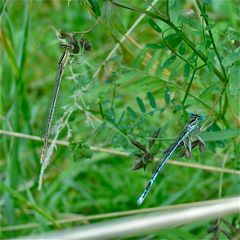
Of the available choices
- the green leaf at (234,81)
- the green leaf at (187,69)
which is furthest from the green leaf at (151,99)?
the green leaf at (234,81)

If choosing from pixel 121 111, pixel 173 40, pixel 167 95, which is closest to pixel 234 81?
pixel 173 40

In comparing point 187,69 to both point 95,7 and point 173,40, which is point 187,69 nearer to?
point 173,40

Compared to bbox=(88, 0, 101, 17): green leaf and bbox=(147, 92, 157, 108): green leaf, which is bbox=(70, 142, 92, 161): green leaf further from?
bbox=(88, 0, 101, 17): green leaf

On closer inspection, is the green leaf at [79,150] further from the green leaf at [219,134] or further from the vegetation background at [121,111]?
the green leaf at [219,134]

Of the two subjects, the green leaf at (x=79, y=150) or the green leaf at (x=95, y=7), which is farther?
the green leaf at (x=79, y=150)

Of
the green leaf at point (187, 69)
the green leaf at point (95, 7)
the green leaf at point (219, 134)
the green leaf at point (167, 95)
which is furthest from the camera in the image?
the green leaf at point (167, 95)

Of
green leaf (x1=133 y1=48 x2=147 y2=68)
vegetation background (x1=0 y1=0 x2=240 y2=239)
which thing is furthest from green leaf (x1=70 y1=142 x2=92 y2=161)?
green leaf (x1=133 y1=48 x2=147 y2=68)

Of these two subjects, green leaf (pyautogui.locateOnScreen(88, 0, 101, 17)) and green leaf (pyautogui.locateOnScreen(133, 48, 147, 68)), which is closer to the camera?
green leaf (pyautogui.locateOnScreen(88, 0, 101, 17))

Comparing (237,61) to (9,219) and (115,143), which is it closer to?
(115,143)

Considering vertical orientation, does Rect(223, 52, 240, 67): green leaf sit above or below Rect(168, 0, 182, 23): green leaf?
below

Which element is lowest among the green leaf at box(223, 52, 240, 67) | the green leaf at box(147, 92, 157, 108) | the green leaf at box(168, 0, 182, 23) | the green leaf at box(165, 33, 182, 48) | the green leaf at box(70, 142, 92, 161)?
the green leaf at box(70, 142, 92, 161)
